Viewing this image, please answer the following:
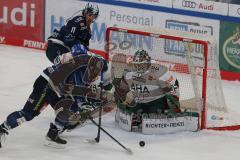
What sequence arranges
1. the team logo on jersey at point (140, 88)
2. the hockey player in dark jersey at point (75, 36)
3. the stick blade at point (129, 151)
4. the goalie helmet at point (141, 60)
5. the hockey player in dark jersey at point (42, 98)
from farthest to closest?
the team logo on jersey at point (140, 88)
the goalie helmet at point (141, 60)
the hockey player in dark jersey at point (75, 36)
the stick blade at point (129, 151)
the hockey player in dark jersey at point (42, 98)

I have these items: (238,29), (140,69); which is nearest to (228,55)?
(238,29)

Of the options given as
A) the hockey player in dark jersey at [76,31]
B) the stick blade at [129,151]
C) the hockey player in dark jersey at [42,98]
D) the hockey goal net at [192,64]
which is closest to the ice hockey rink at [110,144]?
the stick blade at [129,151]

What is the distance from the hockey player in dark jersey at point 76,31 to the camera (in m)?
7.71

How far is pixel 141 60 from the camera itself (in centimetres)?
770

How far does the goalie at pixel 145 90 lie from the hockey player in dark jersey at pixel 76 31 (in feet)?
1.96

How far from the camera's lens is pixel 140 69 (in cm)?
779

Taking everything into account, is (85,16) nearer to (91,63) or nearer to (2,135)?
(91,63)

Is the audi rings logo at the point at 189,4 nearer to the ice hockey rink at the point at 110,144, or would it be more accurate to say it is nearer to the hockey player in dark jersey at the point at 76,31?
the ice hockey rink at the point at 110,144

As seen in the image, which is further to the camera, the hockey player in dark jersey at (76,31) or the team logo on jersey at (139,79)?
the team logo on jersey at (139,79)

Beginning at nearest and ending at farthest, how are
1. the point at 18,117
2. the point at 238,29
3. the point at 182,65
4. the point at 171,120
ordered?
the point at 18,117, the point at 171,120, the point at 182,65, the point at 238,29

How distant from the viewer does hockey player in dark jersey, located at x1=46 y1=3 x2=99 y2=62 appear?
25.3ft

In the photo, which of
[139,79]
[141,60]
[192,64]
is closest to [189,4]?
[192,64]

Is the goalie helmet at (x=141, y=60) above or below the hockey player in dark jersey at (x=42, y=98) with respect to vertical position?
above

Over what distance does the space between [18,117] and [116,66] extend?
1.76 m
